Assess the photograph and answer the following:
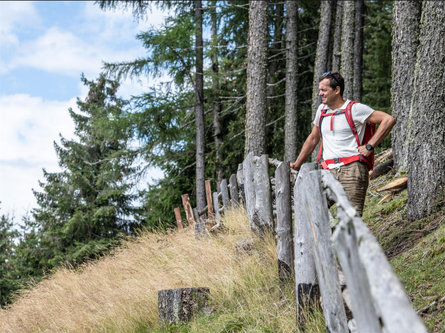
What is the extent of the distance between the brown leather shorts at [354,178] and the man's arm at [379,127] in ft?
0.48

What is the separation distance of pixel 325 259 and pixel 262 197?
3542 millimetres

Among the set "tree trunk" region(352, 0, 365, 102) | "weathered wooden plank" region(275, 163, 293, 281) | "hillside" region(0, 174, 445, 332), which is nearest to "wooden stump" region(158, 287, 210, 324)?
"hillside" region(0, 174, 445, 332)

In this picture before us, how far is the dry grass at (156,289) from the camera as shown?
5.00 metres

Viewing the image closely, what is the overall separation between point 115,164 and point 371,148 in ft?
45.6

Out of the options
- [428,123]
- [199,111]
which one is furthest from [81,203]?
[428,123]

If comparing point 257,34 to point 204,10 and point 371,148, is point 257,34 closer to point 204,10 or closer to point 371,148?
point 204,10

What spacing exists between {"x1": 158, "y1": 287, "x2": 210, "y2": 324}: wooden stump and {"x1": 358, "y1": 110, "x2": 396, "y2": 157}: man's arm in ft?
7.52

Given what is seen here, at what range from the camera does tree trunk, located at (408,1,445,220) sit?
574 cm

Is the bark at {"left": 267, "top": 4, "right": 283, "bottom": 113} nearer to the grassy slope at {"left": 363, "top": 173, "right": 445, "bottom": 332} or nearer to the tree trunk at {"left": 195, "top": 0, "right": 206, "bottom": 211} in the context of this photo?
the tree trunk at {"left": 195, "top": 0, "right": 206, "bottom": 211}

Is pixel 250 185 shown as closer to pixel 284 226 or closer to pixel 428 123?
pixel 284 226

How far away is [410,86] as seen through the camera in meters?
9.13

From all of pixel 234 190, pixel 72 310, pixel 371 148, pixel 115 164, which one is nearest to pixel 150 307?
pixel 72 310

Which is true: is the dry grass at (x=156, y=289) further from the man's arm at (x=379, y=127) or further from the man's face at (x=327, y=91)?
the man's face at (x=327, y=91)

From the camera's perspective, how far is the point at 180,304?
5.31m
